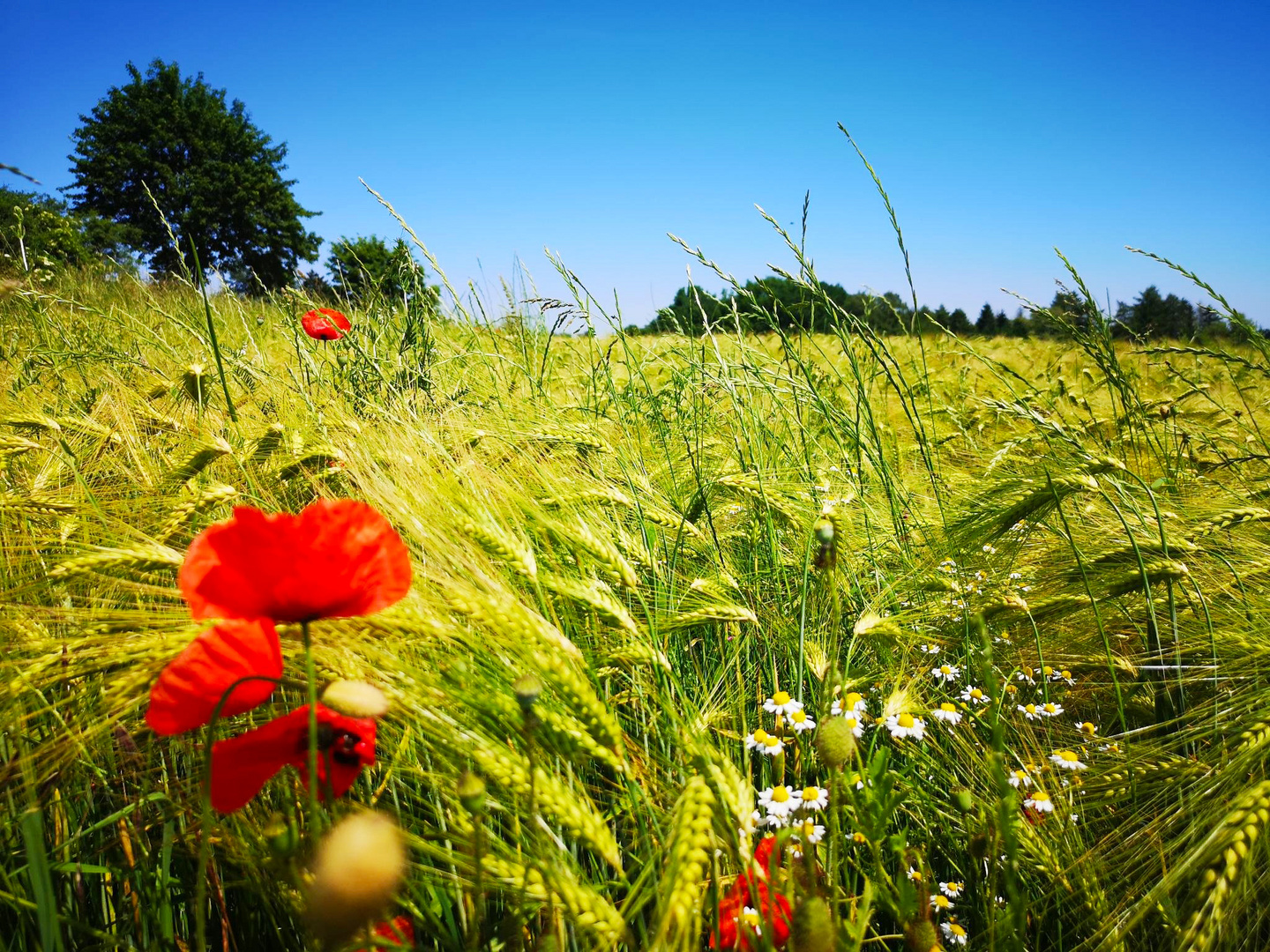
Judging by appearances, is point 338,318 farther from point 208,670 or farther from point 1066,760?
point 1066,760

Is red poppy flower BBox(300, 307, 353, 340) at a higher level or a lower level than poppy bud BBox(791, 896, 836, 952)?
higher

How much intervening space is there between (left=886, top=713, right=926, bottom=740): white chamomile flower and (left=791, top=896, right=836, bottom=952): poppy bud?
1.68 feet

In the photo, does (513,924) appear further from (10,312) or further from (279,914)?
(10,312)

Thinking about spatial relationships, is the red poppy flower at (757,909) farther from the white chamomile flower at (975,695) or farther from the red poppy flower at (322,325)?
the red poppy flower at (322,325)

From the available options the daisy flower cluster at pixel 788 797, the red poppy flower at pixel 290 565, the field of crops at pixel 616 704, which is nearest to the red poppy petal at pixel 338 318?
the field of crops at pixel 616 704

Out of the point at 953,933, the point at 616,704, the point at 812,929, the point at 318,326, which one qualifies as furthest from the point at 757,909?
the point at 318,326

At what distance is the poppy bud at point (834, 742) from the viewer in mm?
584

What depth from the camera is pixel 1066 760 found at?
989 mm

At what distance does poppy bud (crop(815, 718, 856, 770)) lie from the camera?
58cm

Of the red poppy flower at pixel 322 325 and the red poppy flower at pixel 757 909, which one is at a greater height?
the red poppy flower at pixel 322 325

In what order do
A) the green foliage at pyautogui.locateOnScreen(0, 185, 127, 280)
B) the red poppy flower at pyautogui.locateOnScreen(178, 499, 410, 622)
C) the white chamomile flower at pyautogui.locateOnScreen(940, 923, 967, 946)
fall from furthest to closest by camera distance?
the green foliage at pyautogui.locateOnScreen(0, 185, 127, 280)
the white chamomile flower at pyautogui.locateOnScreen(940, 923, 967, 946)
the red poppy flower at pyautogui.locateOnScreen(178, 499, 410, 622)

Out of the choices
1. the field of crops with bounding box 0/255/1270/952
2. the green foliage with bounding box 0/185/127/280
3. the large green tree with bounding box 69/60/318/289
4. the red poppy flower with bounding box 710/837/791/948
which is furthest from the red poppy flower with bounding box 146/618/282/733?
the large green tree with bounding box 69/60/318/289

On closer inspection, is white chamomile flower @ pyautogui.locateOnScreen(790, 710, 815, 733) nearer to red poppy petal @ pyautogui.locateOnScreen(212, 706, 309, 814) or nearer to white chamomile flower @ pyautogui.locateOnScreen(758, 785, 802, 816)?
white chamomile flower @ pyautogui.locateOnScreen(758, 785, 802, 816)

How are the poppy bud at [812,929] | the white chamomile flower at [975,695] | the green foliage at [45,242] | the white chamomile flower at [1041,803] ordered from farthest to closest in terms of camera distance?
1. the green foliage at [45,242]
2. the white chamomile flower at [975,695]
3. the white chamomile flower at [1041,803]
4. the poppy bud at [812,929]
